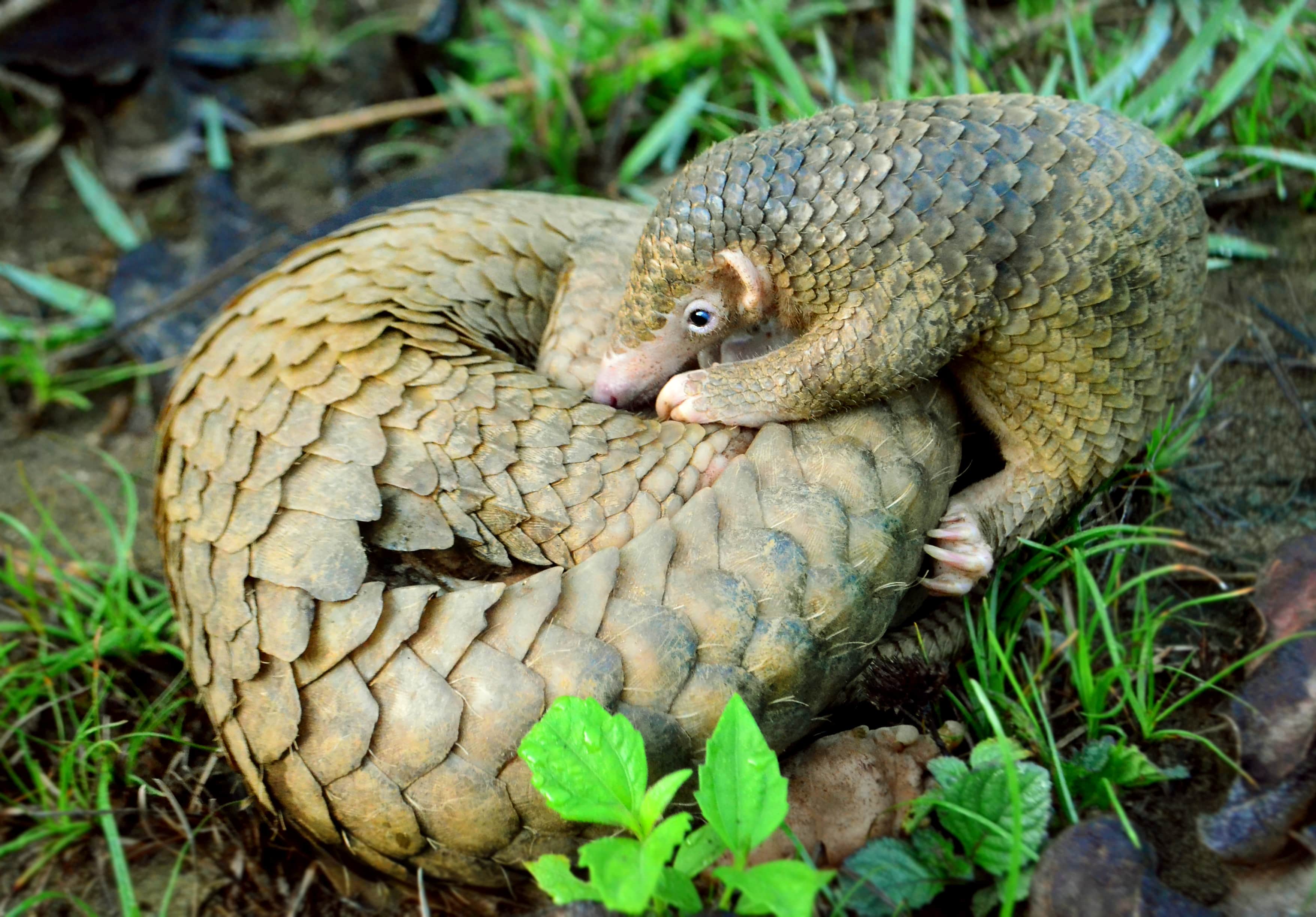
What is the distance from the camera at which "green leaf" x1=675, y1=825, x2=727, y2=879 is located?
1.82 metres

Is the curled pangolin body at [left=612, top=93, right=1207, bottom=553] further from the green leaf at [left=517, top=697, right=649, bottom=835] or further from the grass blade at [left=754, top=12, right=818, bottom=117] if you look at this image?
the grass blade at [left=754, top=12, right=818, bottom=117]

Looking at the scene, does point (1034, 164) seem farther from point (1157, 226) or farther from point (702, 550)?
point (702, 550)

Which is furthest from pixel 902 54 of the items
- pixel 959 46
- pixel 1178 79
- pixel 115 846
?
pixel 115 846

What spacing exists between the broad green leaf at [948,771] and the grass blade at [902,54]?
7.81 feet

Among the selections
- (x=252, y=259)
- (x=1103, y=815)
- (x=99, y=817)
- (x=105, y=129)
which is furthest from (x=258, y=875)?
(x=105, y=129)

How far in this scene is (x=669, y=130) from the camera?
4.09 m

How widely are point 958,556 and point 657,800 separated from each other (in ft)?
3.16

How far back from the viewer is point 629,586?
210cm

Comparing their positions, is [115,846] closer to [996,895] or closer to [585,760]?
[585,760]

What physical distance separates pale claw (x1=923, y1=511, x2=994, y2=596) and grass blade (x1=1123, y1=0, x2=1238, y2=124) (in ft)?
5.80

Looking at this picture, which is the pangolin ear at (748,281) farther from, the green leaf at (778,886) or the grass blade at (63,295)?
the grass blade at (63,295)

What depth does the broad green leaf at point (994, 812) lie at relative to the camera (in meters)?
1.97

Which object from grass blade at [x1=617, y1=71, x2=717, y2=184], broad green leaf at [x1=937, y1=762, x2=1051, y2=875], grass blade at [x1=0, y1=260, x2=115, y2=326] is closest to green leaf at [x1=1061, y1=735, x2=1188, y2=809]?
broad green leaf at [x1=937, y1=762, x2=1051, y2=875]

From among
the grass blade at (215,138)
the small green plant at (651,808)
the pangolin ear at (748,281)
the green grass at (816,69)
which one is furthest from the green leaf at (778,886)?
the grass blade at (215,138)
